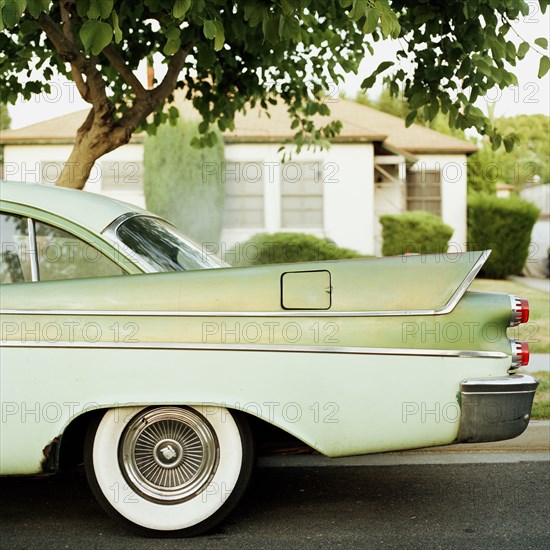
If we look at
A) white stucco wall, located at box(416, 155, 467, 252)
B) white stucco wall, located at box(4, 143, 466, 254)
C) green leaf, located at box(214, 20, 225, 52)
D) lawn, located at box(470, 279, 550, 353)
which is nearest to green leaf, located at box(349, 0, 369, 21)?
→ green leaf, located at box(214, 20, 225, 52)

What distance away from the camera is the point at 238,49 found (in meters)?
7.93

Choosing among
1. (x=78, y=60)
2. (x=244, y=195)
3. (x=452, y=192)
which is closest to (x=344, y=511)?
(x=78, y=60)

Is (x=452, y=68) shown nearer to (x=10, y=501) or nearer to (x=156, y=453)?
(x=156, y=453)

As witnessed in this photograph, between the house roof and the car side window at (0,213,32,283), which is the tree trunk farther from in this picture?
the house roof

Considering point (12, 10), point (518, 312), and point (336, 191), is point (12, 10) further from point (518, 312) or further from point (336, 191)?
point (336, 191)

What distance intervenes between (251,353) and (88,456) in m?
0.94

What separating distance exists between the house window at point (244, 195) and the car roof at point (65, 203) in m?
15.8

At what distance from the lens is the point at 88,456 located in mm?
3873

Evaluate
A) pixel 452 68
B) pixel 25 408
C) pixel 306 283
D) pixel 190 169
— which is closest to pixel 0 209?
pixel 25 408

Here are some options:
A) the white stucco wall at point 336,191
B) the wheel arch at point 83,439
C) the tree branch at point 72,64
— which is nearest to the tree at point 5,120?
the white stucco wall at point 336,191

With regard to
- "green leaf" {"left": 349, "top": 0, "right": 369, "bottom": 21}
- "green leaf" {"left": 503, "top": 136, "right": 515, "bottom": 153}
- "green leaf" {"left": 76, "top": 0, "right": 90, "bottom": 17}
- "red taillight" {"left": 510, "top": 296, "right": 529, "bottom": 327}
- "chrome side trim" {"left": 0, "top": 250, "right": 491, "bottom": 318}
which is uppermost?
"green leaf" {"left": 76, "top": 0, "right": 90, "bottom": 17}

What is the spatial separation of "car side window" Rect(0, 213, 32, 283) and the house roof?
14045 millimetres

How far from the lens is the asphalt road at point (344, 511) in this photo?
3.84 metres

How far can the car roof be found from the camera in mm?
4035
